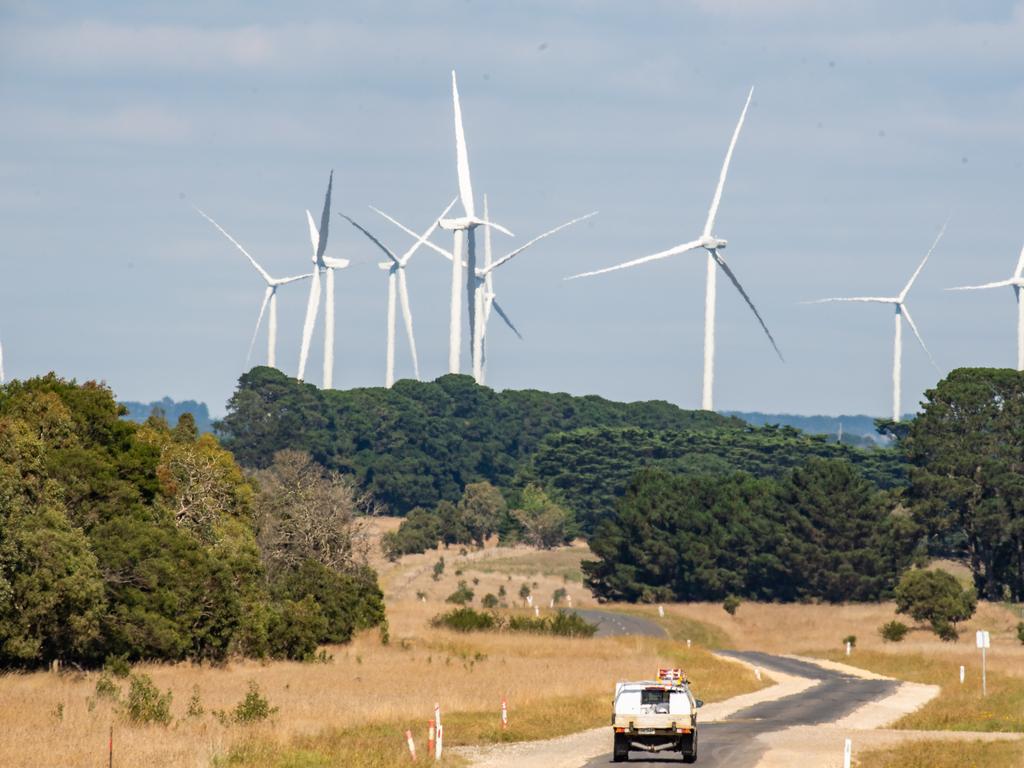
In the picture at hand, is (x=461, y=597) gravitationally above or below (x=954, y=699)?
above

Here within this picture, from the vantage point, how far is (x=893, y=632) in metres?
107

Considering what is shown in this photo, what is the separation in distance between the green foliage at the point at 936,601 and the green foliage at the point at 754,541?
14416 millimetres

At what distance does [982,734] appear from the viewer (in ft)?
162

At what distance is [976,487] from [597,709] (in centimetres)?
8183

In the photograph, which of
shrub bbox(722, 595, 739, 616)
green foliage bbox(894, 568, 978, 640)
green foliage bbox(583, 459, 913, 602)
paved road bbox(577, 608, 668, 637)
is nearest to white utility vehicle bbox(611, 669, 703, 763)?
paved road bbox(577, 608, 668, 637)

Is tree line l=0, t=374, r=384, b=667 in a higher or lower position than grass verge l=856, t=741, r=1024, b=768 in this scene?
higher

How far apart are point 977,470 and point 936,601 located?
2478 centimetres

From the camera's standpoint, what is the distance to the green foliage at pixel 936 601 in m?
109

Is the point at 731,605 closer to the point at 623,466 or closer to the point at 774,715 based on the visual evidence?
the point at 623,466

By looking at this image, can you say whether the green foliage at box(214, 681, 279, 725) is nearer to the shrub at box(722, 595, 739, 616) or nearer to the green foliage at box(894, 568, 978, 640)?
the green foliage at box(894, 568, 978, 640)

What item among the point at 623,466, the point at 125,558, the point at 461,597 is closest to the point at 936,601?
the point at 461,597

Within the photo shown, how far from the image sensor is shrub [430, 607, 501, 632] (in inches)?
3499

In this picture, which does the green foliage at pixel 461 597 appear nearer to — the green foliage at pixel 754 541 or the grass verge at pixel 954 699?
A: the green foliage at pixel 754 541

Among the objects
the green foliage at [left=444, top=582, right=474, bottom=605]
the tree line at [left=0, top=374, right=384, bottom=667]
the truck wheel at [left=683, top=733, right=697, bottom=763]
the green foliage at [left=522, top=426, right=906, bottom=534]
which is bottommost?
the truck wheel at [left=683, top=733, right=697, bottom=763]
